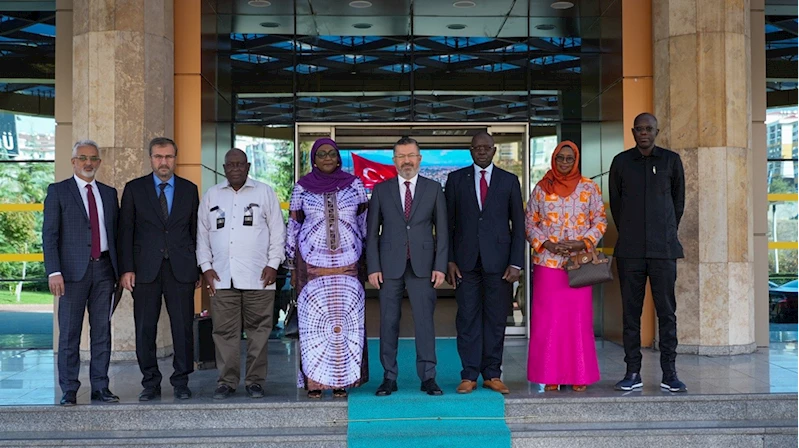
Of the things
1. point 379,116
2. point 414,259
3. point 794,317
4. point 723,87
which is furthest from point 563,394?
point 794,317

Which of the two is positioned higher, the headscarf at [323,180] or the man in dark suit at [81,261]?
the headscarf at [323,180]

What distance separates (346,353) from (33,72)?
19.6 ft

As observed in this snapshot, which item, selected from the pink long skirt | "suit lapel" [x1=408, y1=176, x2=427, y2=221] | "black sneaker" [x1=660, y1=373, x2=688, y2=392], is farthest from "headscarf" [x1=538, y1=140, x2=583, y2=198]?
"black sneaker" [x1=660, y1=373, x2=688, y2=392]

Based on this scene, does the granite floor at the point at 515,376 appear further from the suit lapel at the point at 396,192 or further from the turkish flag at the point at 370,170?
the turkish flag at the point at 370,170

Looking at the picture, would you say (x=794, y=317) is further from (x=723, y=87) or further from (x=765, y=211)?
(x=723, y=87)

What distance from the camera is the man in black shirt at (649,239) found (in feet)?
19.9

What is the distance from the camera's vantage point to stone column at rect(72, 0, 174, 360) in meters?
7.78

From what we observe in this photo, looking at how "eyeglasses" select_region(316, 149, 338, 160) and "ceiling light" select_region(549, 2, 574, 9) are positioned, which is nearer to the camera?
"eyeglasses" select_region(316, 149, 338, 160)

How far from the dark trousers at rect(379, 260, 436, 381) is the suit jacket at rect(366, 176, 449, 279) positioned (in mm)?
86

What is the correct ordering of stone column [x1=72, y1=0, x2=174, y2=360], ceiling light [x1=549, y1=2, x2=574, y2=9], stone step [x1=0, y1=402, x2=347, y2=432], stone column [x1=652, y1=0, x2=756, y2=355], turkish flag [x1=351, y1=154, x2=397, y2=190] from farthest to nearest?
turkish flag [x1=351, y1=154, x2=397, y2=190], ceiling light [x1=549, y1=2, x2=574, y2=9], stone column [x1=652, y1=0, x2=756, y2=355], stone column [x1=72, y1=0, x2=174, y2=360], stone step [x1=0, y1=402, x2=347, y2=432]

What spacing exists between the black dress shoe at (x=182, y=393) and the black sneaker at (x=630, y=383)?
3.08 metres

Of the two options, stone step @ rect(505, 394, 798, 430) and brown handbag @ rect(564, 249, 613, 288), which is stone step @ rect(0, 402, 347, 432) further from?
brown handbag @ rect(564, 249, 613, 288)

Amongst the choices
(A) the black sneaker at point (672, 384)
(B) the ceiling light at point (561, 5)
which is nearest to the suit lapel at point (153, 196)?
(A) the black sneaker at point (672, 384)

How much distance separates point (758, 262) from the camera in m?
8.83
